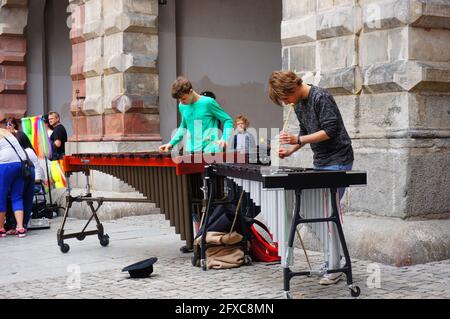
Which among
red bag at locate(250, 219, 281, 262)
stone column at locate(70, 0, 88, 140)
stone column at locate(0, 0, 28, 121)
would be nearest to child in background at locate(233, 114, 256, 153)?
stone column at locate(70, 0, 88, 140)

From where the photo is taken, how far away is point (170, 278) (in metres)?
6.12

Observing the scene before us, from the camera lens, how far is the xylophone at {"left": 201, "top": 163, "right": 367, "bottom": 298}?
16.2ft

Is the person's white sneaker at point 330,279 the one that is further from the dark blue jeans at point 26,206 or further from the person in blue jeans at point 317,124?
the dark blue jeans at point 26,206

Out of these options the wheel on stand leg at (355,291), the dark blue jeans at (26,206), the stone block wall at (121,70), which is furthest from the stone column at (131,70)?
the wheel on stand leg at (355,291)

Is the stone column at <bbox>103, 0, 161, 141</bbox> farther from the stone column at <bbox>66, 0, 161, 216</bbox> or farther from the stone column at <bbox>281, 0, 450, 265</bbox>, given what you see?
the stone column at <bbox>281, 0, 450, 265</bbox>

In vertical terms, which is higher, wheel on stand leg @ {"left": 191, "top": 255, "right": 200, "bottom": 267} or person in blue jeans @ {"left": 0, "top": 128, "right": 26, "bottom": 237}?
person in blue jeans @ {"left": 0, "top": 128, "right": 26, "bottom": 237}

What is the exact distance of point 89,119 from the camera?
38.2ft

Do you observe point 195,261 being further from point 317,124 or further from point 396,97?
point 396,97

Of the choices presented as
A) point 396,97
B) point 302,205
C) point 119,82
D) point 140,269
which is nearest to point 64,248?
point 140,269

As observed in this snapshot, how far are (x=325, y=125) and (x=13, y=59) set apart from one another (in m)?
11.5

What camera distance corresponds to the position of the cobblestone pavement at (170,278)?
17.8 feet

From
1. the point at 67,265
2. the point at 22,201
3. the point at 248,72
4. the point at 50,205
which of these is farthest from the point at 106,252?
the point at 248,72

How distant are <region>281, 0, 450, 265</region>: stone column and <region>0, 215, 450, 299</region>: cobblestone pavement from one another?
1.70 ft

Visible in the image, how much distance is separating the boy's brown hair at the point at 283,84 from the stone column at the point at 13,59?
1092cm
